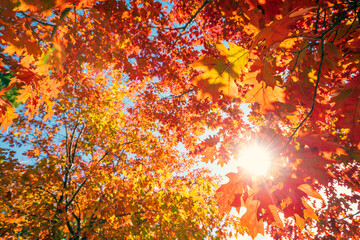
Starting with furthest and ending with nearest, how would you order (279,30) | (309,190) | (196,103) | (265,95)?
(196,103) → (265,95) → (309,190) → (279,30)

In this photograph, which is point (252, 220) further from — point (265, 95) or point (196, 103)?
point (196, 103)

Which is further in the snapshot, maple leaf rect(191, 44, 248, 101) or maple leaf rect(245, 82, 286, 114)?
maple leaf rect(245, 82, 286, 114)

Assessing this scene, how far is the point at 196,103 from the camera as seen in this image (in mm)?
6074

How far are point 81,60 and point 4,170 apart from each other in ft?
12.3

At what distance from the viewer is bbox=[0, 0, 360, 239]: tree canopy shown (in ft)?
4.53

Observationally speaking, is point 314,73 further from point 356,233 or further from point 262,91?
point 356,233

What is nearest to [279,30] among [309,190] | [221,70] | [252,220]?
[221,70]

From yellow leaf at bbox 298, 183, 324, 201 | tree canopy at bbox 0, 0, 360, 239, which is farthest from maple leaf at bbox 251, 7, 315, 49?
yellow leaf at bbox 298, 183, 324, 201

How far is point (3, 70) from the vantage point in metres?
1.87

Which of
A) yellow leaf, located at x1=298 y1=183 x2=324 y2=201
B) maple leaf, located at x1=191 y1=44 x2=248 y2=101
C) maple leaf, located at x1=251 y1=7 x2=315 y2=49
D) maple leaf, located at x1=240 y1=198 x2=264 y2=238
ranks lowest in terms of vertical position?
maple leaf, located at x1=240 y1=198 x2=264 y2=238

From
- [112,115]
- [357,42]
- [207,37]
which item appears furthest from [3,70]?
[112,115]

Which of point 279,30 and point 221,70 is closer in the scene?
point 279,30

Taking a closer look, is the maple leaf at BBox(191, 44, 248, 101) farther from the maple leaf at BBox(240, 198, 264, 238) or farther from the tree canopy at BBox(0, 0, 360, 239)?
the maple leaf at BBox(240, 198, 264, 238)

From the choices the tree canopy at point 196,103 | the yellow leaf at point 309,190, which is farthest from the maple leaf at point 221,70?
the yellow leaf at point 309,190
